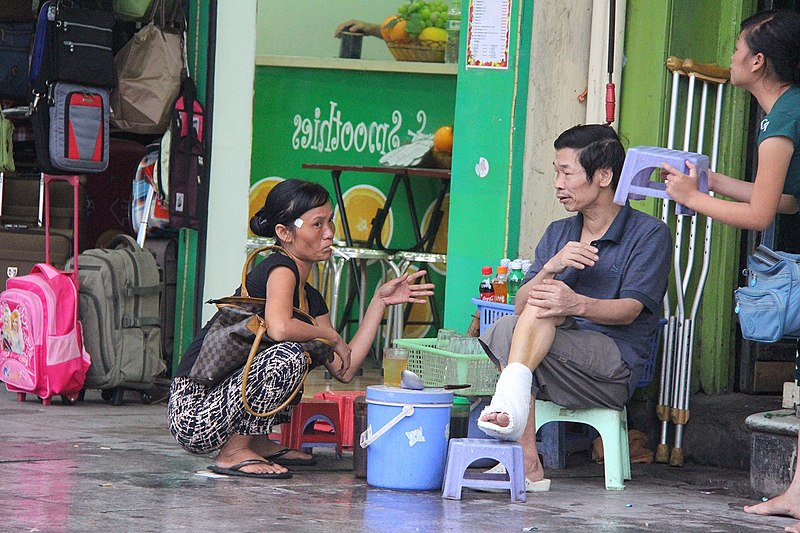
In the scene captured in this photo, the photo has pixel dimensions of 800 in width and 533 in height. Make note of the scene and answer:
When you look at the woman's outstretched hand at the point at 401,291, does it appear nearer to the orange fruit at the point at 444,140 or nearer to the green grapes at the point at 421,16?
the orange fruit at the point at 444,140

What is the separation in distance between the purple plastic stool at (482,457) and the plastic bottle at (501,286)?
1.32 metres

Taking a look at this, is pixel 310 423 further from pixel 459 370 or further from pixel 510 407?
pixel 510 407

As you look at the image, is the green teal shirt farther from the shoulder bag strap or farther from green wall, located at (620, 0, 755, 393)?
the shoulder bag strap

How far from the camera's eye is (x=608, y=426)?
16.2 feet

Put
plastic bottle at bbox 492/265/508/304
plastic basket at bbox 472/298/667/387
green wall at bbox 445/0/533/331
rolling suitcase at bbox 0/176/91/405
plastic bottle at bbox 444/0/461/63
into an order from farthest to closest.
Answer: plastic bottle at bbox 444/0/461/63, rolling suitcase at bbox 0/176/91/405, green wall at bbox 445/0/533/331, plastic bottle at bbox 492/265/508/304, plastic basket at bbox 472/298/667/387

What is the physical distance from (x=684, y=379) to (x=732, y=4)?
180 cm

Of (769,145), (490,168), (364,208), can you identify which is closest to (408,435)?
(769,145)

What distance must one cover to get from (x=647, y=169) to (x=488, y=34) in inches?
64.7

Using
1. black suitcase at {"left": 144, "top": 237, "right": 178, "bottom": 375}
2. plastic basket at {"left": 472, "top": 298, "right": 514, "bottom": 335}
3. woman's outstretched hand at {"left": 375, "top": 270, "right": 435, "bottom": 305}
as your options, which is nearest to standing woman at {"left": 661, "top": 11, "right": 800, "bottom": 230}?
woman's outstretched hand at {"left": 375, "top": 270, "right": 435, "bottom": 305}

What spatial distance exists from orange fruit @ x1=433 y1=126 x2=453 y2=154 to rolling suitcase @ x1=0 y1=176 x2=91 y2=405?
279 cm

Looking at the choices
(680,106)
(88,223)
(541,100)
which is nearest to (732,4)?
(680,106)

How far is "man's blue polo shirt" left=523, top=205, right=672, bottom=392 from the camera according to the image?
16.1 feet

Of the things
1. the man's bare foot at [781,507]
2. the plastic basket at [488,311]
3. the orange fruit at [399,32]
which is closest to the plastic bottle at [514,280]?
the plastic basket at [488,311]

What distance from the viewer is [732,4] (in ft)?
19.8
